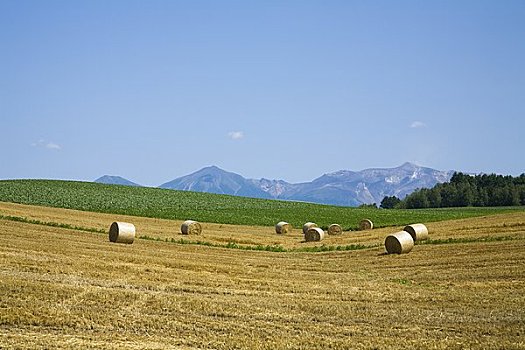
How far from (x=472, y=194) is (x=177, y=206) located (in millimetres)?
62969

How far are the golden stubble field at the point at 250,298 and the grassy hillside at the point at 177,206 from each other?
29.4m

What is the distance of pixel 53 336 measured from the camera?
12.4m

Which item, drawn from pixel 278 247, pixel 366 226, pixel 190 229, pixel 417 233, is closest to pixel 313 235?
pixel 278 247

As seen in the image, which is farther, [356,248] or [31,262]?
[356,248]

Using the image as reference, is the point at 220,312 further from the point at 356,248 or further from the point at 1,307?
the point at 356,248

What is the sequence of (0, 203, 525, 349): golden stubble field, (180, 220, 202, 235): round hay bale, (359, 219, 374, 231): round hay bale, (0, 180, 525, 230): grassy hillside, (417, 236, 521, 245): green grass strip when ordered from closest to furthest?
(0, 203, 525, 349): golden stubble field
(417, 236, 521, 245): green grass strip
(180, 220, 202, 235): round hay bale
(359, 219, 374, 231): round hay bale
(0, 180, 525, 230): grassy hillside

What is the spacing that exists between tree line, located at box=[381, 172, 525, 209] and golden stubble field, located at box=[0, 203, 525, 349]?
8688 cm

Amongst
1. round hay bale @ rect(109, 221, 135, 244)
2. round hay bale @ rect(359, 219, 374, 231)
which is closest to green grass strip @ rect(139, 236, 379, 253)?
round hay bale @ rect(109, 221, 135, 244)

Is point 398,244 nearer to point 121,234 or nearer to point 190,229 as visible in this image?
point 121,234

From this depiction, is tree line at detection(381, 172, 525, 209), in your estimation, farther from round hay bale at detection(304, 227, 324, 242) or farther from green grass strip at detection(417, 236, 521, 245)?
green grass strip at detection(417, 236, 521, 245)

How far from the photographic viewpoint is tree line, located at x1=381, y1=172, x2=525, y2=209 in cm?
11006

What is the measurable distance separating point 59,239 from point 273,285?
12168 millimetres

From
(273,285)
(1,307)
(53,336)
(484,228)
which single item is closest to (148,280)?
(273,285)

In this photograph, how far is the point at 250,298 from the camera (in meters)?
17.1
